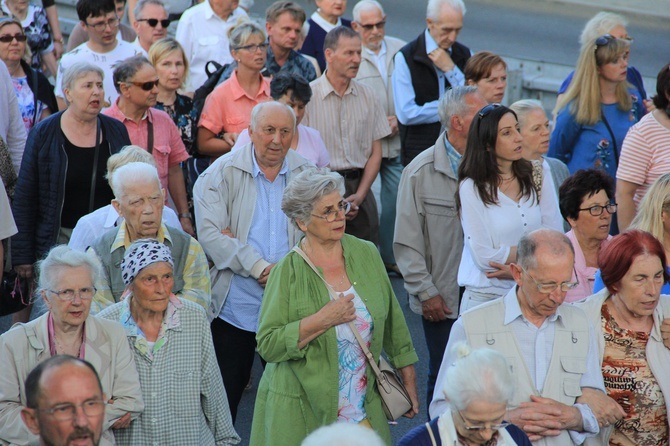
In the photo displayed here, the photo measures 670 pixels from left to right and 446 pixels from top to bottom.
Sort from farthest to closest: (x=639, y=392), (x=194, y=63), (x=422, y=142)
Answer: (x=194, y=63), (x=422, y=142), (x=639, y=392)

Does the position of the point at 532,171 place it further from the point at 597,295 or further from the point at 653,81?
the point at 653,81

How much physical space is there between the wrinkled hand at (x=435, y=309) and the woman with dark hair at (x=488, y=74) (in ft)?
6.11

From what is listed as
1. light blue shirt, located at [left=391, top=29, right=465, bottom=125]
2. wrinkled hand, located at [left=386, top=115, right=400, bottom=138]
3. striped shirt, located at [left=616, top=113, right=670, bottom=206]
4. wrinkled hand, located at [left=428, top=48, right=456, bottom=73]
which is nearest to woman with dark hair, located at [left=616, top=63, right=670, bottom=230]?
striped shirt, located at [left=616, top=113, right=670, bottom=206]

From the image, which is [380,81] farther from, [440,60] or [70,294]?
[70,294]

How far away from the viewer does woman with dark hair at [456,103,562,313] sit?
224 inches

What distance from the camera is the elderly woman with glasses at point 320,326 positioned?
495cm

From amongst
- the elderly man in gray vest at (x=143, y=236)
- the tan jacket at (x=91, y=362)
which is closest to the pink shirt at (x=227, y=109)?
the elderly man in gray vest at (x=143, y=236)

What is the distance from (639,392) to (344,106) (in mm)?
Answer: 3882

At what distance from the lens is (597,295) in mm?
5078

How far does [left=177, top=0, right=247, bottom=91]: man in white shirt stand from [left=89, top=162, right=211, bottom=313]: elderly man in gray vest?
3.98m

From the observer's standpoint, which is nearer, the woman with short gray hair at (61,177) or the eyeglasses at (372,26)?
the woman with short gray hair at (61,177)

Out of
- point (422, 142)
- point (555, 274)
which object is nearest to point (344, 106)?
point (422, 142)

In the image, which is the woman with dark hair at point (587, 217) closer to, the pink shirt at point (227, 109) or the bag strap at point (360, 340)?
the bag strap at point (360, 340)

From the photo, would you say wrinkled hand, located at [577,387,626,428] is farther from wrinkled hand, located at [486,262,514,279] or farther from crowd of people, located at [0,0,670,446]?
wrinkled hand, located at [486,262,514,279]
